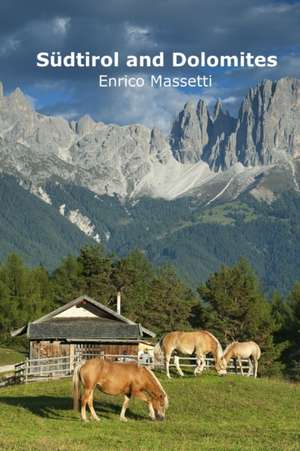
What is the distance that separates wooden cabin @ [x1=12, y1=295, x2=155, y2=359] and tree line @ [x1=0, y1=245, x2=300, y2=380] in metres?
27.2

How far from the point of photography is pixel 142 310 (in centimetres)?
10100

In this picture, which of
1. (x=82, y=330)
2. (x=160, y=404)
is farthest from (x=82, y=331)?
(x=160, y=404)

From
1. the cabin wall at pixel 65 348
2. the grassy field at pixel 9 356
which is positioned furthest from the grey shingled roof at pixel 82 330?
the grassy field at pixel 9 356

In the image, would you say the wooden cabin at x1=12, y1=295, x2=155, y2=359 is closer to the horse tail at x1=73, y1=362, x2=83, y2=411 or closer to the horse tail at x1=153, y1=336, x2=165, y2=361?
the horse tail at x1=153, y1=336, x2=165, y2=361

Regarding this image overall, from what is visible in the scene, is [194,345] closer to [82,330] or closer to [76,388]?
[76,388]

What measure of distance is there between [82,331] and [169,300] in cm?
4143

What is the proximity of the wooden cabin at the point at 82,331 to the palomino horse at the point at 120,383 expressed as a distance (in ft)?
86.4

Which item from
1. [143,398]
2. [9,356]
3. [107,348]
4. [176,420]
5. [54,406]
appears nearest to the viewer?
[143,398]

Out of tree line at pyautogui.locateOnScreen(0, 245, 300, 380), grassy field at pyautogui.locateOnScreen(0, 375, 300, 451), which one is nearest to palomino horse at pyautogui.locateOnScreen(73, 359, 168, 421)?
grassy field at pyautogui.locateOnScreen(0, 375, 300, 451)

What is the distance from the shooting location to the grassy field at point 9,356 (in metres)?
83.9

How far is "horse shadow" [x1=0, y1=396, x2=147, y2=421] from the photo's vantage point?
3096cm

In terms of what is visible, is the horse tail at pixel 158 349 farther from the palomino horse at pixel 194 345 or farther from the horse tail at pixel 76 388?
the horse tail at pixel 76 388

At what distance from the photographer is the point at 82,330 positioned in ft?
189

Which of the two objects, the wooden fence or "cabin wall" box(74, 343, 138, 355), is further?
"cabin wall" box(74, 343, 138, 355)
